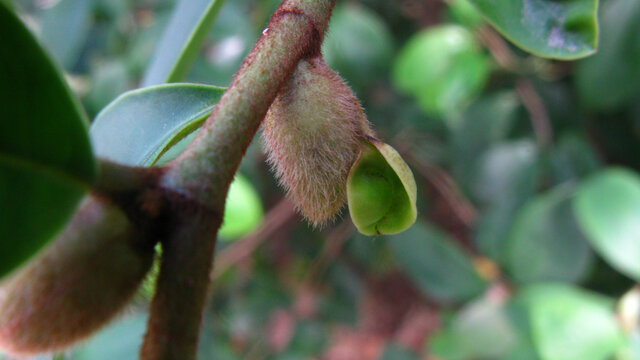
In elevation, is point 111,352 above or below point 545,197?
below

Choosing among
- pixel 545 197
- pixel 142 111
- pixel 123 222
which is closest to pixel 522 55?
pixel 545 197

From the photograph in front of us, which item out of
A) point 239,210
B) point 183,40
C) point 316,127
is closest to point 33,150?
point 316,127

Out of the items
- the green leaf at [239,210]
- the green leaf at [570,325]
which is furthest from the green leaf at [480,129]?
the green leaf at [239,210]

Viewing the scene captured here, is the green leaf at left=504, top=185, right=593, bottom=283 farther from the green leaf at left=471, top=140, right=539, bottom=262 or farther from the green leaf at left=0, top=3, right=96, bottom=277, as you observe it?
the green leaf at left=0, top=3, right=96, bottom=277

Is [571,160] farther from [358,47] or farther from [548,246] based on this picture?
[358,47]

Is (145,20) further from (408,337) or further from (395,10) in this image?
(408,337)

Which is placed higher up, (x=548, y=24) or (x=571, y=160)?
(x=548, y=24)
